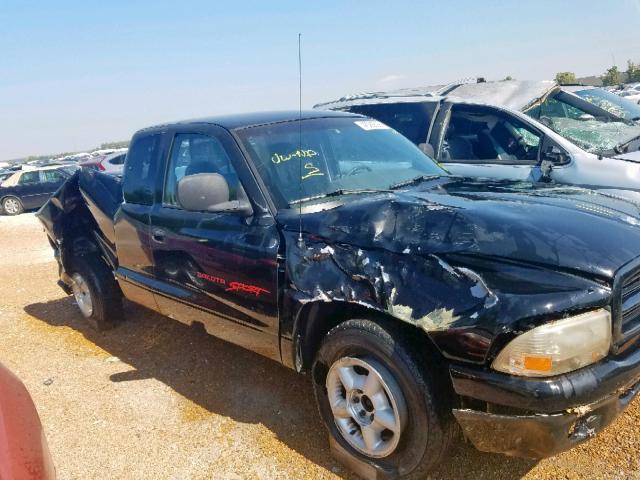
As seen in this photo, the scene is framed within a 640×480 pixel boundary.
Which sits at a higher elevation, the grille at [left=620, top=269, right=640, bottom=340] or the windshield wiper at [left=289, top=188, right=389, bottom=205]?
the windshield wiper at [left=289, top=188, right=389, bottom=205]

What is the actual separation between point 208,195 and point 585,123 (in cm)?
540

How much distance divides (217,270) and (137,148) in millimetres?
1568

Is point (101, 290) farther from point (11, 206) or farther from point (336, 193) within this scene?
point (11, 206)

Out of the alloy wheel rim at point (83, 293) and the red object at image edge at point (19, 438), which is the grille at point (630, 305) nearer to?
the red object at image edge at point (19, 438)

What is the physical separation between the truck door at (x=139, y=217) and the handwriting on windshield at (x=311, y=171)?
1.22 m

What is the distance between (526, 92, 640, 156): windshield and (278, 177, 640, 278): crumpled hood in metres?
3.37

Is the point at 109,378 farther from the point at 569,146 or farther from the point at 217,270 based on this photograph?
the point at 569,146

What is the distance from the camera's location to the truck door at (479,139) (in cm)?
587

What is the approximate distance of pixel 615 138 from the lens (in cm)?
611

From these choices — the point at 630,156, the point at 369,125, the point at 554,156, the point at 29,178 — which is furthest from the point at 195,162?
the point at 29,178

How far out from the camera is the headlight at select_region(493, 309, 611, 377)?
6.57ft

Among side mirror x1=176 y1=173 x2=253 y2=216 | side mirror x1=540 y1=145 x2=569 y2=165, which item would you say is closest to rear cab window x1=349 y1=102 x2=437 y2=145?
side mirror x1=540 y1=145 x2=569 y2=165

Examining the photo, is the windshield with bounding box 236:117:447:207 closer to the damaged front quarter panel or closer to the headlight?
the damaged front quarter panel

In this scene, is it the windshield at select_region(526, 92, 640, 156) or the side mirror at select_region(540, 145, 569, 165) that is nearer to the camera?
the side mirror at select_region(540, 145, 569, 165)
